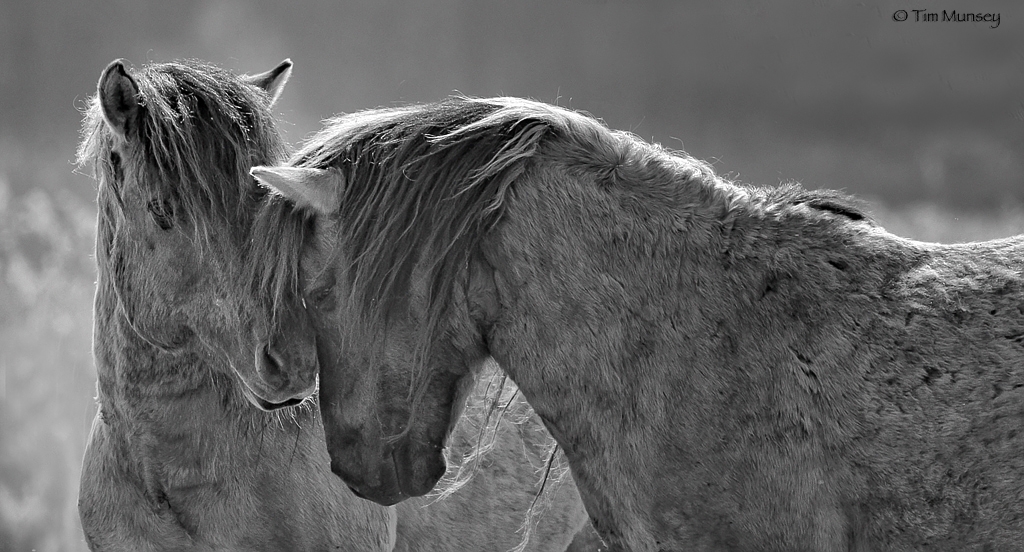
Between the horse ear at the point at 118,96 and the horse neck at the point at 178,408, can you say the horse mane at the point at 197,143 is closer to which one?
the horse ear at the point at 118,96

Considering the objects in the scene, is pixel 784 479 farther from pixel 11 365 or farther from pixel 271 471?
pixel 11 365

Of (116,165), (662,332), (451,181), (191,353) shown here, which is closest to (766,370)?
(662,332)

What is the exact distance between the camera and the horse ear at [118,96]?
10.5 ft

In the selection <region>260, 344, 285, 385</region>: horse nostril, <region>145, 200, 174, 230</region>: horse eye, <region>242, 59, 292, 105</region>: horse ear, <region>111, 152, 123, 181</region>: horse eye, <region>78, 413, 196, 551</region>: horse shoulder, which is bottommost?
<region>78, 413, 196, 551</region>: horse shoulder

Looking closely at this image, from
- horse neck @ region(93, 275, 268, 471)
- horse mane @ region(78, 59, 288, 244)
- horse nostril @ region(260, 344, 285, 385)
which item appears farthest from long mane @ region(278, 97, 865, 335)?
horse neck @ region(93, 275, 268, 471)

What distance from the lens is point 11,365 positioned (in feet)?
29.6

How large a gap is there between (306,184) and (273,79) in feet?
5.41

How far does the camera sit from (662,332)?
227 centimetres

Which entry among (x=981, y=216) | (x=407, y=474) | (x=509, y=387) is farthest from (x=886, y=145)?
(x=407, y=474)

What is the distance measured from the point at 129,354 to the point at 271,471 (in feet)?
2.35

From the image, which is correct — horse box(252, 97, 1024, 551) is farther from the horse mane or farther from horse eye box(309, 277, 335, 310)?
the horse mane

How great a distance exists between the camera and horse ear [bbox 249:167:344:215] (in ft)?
7.77

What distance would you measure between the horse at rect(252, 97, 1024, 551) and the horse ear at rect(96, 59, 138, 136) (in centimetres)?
108

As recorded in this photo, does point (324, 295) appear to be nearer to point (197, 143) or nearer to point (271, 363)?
point (271, 363)
